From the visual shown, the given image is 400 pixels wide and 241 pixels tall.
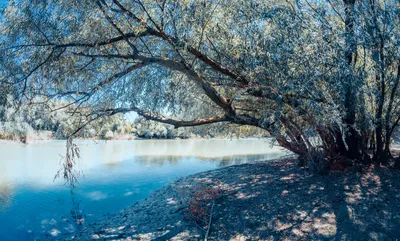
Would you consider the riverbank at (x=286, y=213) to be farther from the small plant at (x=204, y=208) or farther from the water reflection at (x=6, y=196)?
the water reflection at (x=6, y=196)

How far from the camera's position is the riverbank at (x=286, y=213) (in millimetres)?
3219

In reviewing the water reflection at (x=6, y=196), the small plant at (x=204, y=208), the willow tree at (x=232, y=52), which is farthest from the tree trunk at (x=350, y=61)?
the water reflection at (x=6, y=196)

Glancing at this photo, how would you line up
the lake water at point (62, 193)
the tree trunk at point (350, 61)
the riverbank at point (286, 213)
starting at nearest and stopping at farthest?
1. the tree trunk at point (350, 61)
2. the riverbank at point (286, 213)
3. the lake water at point (62, 193)

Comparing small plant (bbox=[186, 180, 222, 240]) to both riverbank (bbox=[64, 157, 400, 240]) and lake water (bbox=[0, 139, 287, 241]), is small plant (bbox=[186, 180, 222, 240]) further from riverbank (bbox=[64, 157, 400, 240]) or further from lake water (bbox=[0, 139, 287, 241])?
lake water (bbox=[0, 139, 287, 241])

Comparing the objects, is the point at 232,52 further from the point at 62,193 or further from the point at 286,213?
the point at 62,193

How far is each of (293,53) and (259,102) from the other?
1167 mm

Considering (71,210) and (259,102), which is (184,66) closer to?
(259,102)

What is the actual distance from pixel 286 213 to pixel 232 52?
7.70 feet

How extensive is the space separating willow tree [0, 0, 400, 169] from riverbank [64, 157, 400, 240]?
0.90 m

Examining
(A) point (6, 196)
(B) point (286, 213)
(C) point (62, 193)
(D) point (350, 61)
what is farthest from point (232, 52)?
(A) point (6, 196)

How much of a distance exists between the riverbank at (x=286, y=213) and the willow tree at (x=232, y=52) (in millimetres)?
898

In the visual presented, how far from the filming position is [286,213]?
3719mm

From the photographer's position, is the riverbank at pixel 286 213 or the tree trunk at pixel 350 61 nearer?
the tree trunk at pixel 350 61

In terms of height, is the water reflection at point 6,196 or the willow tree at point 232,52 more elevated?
the willow tree at point 232,52
